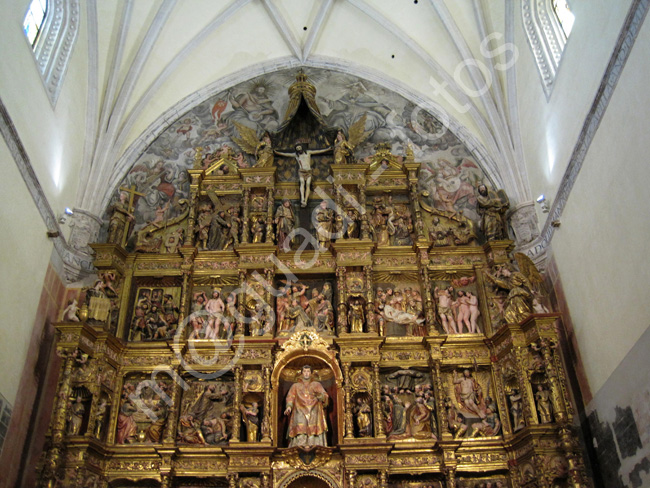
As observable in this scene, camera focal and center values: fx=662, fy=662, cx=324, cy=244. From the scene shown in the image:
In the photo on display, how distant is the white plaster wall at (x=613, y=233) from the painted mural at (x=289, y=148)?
4.00 m

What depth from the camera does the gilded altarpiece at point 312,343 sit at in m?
12.2

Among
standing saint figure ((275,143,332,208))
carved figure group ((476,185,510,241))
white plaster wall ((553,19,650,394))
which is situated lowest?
white plaster wall ((553,19,650,394))

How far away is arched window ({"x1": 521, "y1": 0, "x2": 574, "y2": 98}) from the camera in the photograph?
1319 centimetres

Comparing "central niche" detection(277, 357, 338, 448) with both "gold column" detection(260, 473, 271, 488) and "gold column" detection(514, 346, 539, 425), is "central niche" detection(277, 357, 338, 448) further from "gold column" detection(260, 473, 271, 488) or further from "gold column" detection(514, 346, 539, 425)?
"gold column" detection(514, 346, 539, 425)

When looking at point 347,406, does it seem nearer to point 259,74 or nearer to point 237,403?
point 237,403

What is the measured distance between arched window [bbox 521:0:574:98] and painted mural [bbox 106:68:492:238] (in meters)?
3.13

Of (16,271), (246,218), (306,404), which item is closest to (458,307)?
(306,404)

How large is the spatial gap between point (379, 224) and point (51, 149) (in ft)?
23.9

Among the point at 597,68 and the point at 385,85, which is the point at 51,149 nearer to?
the point at 385,85

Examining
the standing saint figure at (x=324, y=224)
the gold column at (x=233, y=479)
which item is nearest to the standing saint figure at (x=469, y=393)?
the standing saint figure at (x=324, y=224)

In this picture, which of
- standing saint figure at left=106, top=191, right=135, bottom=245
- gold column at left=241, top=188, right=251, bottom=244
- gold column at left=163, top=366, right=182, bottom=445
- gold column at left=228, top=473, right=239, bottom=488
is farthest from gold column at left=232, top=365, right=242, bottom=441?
standing saint figure at left=106, top=191, right=135, bottom=245

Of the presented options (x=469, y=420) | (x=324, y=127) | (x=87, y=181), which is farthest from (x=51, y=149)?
(x=469, y=420)

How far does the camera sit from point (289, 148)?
1667 cm

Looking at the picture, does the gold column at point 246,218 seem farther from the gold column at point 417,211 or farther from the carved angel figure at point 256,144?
the gold column at point 417,211
